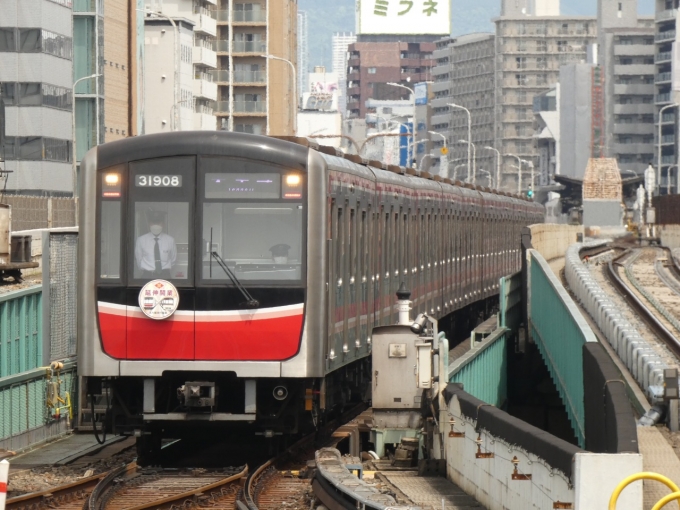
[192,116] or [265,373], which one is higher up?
[192,116]

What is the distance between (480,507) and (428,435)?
11.3 feet

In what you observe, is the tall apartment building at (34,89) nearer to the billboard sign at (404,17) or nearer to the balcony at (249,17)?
the balcony at (249,17)

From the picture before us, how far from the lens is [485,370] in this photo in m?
21.1

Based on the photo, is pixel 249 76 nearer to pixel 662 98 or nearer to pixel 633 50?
pixel 662 98

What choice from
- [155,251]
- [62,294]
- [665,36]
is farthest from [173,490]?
[665,36]

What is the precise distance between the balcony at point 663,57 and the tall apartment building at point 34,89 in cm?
9309

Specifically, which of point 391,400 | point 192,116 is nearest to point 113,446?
point 391,400

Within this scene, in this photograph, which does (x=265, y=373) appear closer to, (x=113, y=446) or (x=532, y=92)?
(x=113, y=446)

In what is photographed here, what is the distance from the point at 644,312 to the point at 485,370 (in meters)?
6.31

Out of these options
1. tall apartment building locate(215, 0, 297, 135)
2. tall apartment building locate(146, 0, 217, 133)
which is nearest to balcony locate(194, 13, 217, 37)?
tall apartment building locate(146, 0, 217, 133)

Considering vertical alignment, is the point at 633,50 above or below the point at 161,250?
above

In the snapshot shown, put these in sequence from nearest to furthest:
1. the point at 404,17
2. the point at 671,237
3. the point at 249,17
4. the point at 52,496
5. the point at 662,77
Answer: the point at 52,496, the point at 671,237, the point at 249,17, the point at 662,77, the point at 404,17

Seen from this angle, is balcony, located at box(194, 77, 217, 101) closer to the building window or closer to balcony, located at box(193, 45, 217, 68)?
balcony, located at box(193, 45, 217, 68)

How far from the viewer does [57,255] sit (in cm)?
1950
